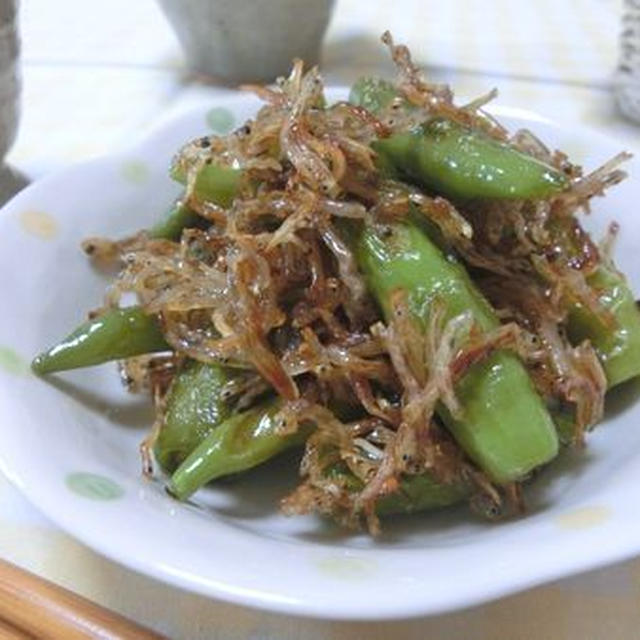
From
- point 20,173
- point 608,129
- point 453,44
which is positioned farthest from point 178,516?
point 453,44

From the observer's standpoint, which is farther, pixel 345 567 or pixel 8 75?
pixel 8 75

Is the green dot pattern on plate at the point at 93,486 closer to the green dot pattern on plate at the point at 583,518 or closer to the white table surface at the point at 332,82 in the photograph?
the white table surface at the point at 332,82

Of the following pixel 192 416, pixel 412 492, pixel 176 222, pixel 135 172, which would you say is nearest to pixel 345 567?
pixel 412 492

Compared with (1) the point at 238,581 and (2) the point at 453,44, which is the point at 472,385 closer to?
(1) the point at 238,581

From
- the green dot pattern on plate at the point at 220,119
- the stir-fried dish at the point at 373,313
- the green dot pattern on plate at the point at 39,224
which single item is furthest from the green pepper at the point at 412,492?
the green dot pattern on plate at the point at 220,119

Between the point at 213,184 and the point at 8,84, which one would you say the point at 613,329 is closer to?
the point at 213,184
